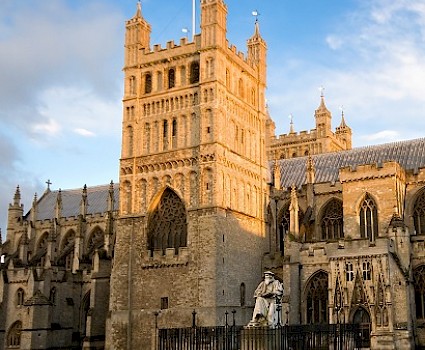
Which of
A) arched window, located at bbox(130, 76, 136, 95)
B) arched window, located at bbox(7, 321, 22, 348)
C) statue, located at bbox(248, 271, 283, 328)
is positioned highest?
arched window, located at bbox(130, 76, 136, 95)

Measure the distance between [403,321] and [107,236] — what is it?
2697 centimetres

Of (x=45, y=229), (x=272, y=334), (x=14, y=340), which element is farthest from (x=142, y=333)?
(x=45, y=229)

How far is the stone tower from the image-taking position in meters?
44.2

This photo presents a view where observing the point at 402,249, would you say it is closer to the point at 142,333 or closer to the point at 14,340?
the point at 142,333

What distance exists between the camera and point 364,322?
3909cm

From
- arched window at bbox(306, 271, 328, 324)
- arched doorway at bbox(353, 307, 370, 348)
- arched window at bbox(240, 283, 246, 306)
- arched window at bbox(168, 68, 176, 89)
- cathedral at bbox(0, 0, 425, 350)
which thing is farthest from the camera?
arched window at bbox(168, 68, 176, 89)

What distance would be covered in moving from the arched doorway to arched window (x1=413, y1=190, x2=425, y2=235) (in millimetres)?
8832

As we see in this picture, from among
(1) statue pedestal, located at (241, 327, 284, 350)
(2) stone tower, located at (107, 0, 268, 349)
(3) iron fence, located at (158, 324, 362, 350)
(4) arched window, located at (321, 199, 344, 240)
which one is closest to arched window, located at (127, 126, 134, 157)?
(2) stone tower, located at (107, 0, 268, 349)

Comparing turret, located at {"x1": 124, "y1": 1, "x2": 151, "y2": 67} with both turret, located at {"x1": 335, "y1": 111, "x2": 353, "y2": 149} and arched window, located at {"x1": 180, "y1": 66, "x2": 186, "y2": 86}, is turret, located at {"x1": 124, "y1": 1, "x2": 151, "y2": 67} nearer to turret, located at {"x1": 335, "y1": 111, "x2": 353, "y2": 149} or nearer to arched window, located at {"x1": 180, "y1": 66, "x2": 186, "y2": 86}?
arched window, located at {"x1": 180, "y1": 66, "x2": 186, "y2": 86}

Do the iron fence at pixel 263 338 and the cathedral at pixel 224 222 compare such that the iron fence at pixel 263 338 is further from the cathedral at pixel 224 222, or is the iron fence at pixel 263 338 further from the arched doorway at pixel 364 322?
the cathedral at pixel 224 222

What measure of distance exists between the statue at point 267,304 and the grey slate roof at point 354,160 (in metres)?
24.9

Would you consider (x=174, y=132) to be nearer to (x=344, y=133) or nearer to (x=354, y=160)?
(x=354, y=160)

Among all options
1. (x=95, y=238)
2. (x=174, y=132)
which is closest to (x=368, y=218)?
(x=174, y=132)

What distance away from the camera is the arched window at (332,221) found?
48.8 meters
